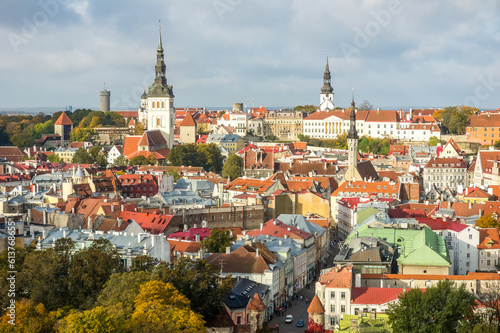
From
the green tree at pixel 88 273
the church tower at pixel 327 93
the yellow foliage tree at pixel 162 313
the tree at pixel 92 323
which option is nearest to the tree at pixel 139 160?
the church tower at pixel 327 93

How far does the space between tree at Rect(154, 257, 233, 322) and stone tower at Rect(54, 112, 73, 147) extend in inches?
3476

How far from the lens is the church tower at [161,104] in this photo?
103562mm

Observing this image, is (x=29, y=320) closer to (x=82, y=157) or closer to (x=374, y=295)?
(x=374, y=295)

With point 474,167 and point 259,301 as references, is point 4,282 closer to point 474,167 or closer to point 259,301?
point 259,301

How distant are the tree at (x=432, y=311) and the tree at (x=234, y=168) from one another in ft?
168

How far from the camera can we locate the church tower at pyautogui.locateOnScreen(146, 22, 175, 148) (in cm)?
10356

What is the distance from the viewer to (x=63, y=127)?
393 feet

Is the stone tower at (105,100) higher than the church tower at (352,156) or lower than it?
higher

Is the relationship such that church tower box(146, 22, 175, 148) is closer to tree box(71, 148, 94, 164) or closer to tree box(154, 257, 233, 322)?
tree box(71, 148, 94, 164)

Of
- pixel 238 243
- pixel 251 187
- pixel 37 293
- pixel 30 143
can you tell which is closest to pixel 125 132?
pixel 30 143

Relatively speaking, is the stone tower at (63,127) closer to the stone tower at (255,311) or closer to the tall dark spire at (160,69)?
the tall dark spire at (160,69)

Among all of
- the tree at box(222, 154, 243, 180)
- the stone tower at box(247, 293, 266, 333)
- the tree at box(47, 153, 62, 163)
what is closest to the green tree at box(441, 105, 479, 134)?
the tree at box(222, 154, 243, 180)

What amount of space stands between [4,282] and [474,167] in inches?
2134

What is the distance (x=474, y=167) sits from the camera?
7838 centimetres
